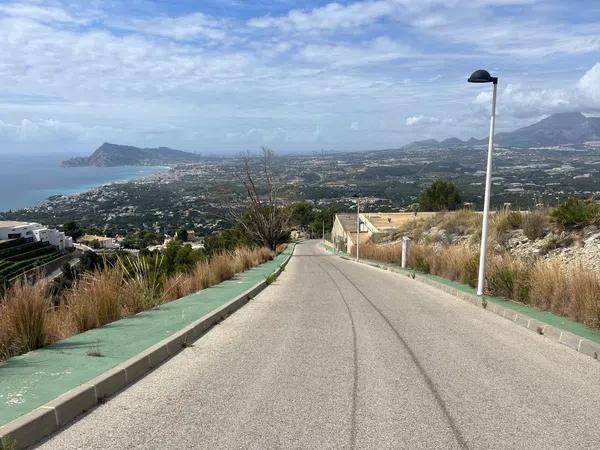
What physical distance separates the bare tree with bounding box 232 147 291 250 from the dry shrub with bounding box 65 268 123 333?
2815 cm

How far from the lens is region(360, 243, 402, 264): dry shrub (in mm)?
28625

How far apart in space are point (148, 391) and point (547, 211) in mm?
19032

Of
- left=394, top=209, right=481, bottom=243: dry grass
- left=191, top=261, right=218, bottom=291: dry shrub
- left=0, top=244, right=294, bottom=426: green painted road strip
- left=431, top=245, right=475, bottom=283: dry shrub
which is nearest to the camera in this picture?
left=0, top=244, right=294, bottom=426: green painted road strip

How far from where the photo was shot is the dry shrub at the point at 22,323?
6.41 metres

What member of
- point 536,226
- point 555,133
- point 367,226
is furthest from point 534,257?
point 555,133

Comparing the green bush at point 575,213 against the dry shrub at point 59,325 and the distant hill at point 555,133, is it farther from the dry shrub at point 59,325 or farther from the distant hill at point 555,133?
the distant hill at point 555,133

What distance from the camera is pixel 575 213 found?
1836 centimetres

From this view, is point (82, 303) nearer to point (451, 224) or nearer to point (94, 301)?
point (94, 301)

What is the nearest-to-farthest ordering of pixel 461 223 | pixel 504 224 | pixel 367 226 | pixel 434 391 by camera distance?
1. pixel 434 391
2. pixel 504 224
3. pixel 461 223
4. pixel 367 226

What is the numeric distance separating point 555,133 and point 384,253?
80007mm

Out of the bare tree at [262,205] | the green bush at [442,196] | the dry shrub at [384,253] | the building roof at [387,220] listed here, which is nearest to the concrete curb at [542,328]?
the dry shrub at [384,253]

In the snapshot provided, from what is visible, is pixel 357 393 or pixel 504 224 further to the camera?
pixel 504 224

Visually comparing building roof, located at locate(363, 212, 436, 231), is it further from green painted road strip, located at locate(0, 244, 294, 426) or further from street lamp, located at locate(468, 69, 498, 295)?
green painted road strip, located at locate(0, 244, 294, 426)

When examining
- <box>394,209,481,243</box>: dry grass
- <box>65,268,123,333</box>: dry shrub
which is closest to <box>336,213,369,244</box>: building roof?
<box>394,209,481,243</box>: dry grass
